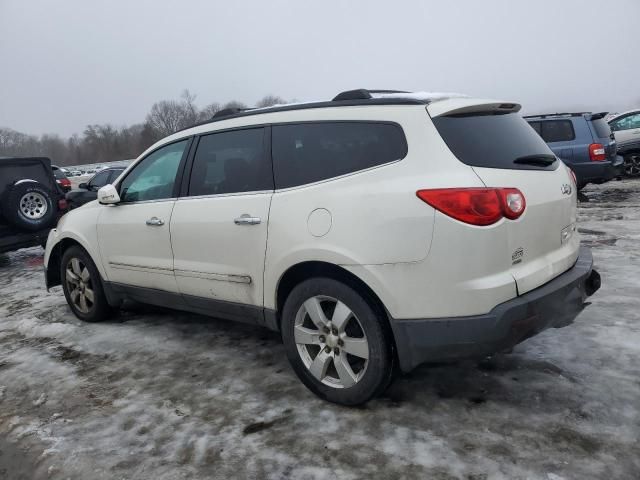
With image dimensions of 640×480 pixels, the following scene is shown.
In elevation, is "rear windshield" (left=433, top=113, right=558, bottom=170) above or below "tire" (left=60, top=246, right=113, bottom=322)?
above

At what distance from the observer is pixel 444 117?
2760 mm

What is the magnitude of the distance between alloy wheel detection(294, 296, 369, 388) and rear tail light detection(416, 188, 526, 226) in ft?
2.51

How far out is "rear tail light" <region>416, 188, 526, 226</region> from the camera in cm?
245

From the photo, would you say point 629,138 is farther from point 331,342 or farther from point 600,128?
point 331,342

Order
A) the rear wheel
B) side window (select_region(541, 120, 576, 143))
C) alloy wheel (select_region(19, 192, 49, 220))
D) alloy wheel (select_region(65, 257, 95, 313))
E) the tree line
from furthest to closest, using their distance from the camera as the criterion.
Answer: the tree line < the rear wheel < side window (select_region(541, 120, 576, 143)) < alloy wheel (select_region(19, 192, 49, 220)) < alloy wheel (select_region(65, 257, 95, 313))

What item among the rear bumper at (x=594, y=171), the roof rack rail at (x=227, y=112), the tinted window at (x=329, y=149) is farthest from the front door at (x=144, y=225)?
the rear bumper at (x=594, y=171)

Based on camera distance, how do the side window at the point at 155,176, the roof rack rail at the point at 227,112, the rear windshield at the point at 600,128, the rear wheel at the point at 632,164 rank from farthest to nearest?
1. the rear wheel at the point at 632,164
2. the rear windshield at the point at 600,128
3. the side window at the point at 155,176
4. the roof rack rail at the point at 227,112

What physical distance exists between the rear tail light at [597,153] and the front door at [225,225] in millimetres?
8208

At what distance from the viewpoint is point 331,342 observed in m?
2.92

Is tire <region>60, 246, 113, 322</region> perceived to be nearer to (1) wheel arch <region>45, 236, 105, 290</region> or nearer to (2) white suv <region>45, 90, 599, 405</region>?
(1) wheel arch <region>45, 236, 105, 290</region>

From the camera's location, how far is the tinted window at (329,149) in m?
2.79

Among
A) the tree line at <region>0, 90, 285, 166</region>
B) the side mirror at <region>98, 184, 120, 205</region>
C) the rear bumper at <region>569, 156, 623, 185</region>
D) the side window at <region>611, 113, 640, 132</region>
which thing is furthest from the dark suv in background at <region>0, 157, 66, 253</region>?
the tree line at <region>0, 90, 285, 166</region>

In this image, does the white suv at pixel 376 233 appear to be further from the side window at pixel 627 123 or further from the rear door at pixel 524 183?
the side window at pixel 627 123

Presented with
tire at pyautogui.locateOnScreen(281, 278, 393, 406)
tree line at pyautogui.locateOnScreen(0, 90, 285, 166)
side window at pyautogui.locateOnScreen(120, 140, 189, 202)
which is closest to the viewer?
tire at pyautogui.locateOnScreen(281, 278, 393, 406)
